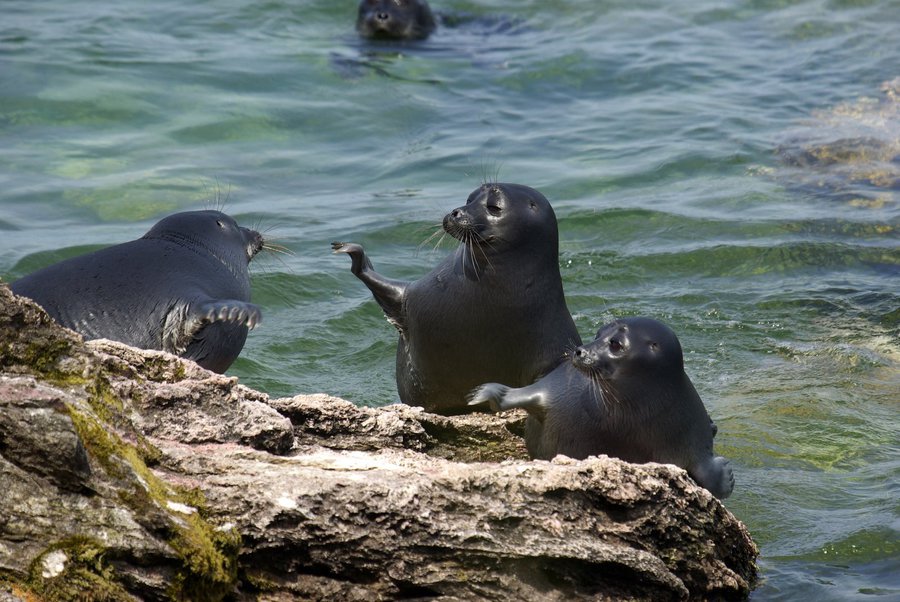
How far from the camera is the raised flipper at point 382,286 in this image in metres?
6.71

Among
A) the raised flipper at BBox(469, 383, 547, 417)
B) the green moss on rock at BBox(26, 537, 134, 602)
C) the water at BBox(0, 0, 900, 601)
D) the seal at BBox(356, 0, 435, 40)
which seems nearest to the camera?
the green moss on rock at BBox(26, 537, 134, 602)

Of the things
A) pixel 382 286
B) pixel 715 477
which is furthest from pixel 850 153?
pixel 715 477

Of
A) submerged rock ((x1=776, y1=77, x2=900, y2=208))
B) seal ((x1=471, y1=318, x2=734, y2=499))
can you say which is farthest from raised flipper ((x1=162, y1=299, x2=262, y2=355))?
submerged rock ((x1=776, y1=77, x2=900, y2=208))

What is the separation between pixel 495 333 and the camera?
250 inches

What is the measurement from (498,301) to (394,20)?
33.7 feet

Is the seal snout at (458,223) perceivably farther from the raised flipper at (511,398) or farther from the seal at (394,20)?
the seal at (394,20)

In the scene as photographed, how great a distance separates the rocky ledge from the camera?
3705mm

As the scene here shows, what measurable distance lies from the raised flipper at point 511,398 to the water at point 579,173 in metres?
1.06

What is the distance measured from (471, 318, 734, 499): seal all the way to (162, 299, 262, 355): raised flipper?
1.32 m

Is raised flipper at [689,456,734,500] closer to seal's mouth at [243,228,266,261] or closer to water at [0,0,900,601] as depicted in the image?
water at [0,0,900,601]

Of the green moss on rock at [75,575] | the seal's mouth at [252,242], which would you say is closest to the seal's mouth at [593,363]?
the green moss on rock at [75,575]

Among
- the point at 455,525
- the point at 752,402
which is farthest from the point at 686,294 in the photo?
the point at 455,525

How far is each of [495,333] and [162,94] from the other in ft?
Result: 27.2

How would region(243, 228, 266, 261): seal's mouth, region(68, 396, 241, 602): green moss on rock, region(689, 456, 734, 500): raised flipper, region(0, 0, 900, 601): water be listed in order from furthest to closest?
region(243, 228, 266, 261): seal's mouth, region(0, 0, 900, 601): water, region(689, 456, 734, 500): raised flipper, region(68, 396, 241, 602): green moss on rock
